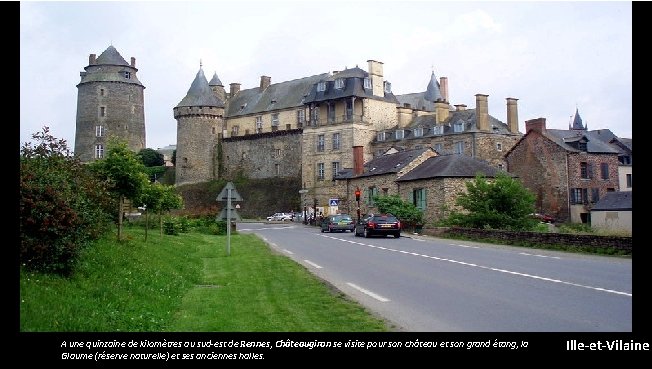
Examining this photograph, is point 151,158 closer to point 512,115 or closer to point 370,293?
point 512,115

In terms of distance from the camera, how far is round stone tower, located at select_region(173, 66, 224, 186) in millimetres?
88375

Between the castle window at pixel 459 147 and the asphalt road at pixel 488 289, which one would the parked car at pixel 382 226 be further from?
the castle window at pixel 459 147

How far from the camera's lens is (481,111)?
69.8m

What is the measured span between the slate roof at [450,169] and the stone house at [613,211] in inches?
393

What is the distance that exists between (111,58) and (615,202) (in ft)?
216

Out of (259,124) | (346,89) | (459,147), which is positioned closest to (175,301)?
(459,147)

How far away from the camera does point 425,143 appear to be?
74062 millimetres

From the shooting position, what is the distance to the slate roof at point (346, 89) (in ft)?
252

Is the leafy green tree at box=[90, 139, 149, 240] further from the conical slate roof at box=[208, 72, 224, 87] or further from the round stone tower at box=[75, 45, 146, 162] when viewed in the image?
the conical slate roof at box=[208, 72, 224, 87]

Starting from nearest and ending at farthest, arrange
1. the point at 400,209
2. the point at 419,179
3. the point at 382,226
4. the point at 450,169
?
1. the point at 382,226
2. the point at 400,209
3. the point at 450,169
4. the point at 419,179

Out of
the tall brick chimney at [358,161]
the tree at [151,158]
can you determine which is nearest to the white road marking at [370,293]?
the tall brick chimney at [358,161]

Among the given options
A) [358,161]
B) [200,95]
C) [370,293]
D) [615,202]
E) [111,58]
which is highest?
[111,58]

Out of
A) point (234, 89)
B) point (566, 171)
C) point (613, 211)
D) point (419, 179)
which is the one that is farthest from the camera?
point (234, 89)

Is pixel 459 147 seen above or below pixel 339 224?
above
